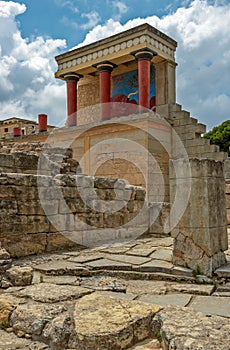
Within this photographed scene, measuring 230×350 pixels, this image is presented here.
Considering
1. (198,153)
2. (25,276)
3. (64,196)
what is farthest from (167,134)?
(25,276)

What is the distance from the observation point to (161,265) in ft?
14.5

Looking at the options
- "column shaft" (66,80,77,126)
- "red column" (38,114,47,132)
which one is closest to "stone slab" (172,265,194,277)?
"column shaft" (66,80,77,126)

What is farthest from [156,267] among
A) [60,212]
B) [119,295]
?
[60,212]

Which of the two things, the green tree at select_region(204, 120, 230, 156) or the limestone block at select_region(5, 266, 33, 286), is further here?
the green tree at select_region(204, 120, 230, 156)

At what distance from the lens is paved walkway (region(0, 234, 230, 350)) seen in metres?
2.50

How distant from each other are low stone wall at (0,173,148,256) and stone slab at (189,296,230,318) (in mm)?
2862

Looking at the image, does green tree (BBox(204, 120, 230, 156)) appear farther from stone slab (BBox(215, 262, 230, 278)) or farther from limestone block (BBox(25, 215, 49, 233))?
stone slab (BBox(215, 262, 230, 278))

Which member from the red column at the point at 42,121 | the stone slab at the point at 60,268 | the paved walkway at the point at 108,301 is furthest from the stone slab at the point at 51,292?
the red column at the point at 42,121

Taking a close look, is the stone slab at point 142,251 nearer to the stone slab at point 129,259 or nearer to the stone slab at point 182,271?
the stone slab at point 129,259

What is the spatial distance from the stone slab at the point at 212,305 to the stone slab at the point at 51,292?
1.05 metres

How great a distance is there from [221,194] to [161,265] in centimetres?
119

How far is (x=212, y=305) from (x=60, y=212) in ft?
10.9

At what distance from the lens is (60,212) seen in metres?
5.91

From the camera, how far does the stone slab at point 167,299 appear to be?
3.24 metres
